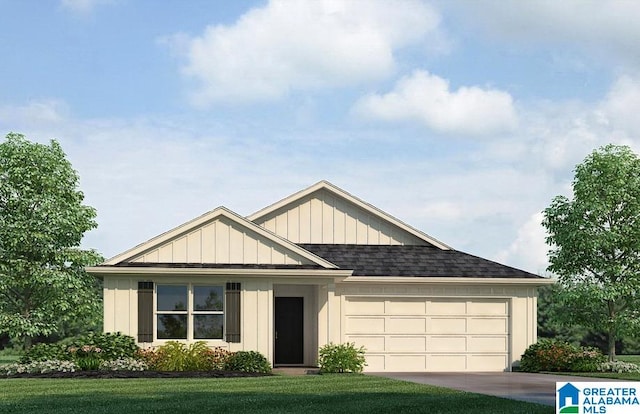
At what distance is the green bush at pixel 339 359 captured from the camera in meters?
27.1

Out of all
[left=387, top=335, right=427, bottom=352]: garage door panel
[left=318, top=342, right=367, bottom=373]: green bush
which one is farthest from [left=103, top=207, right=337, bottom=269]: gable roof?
[left=387, top=335, right=427, bottom=352]: garage door panel

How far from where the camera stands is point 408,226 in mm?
32031

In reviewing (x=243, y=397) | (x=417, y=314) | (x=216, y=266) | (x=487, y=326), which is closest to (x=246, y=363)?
(x=216, y=266)

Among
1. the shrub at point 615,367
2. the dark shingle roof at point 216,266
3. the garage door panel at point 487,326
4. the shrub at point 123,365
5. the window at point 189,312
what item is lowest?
the shrub at point 615,367

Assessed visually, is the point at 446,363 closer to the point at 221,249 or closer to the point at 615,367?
the point at 615,367

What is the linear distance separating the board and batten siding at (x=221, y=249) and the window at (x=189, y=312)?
0.84m

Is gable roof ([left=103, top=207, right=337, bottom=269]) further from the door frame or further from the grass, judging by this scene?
the grass

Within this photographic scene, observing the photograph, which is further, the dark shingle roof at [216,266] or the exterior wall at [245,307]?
the exterior wall at [245,307]

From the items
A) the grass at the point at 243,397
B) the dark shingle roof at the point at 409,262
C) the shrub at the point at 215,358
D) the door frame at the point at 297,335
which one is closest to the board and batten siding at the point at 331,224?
the dark shingle roof at the point at 409,262

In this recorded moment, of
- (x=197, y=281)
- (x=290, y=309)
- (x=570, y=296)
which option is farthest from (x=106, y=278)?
(x=570, y=296)

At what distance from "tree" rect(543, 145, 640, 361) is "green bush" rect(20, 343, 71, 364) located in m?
16.7

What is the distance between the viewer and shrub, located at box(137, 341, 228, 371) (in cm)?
2608

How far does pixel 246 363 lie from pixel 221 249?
3.29 metres

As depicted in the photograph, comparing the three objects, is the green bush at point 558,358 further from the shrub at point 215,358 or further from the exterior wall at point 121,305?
the exterior wall at point 121,305
